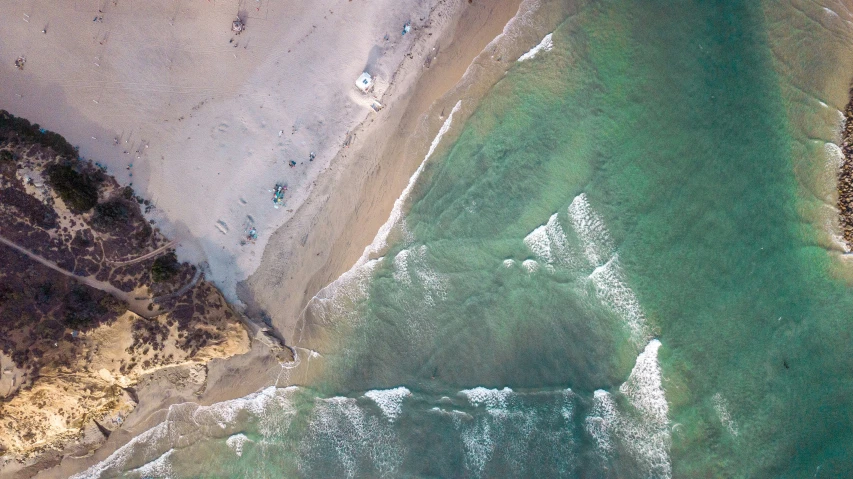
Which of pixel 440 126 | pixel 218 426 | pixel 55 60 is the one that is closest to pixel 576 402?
pixel 440 126

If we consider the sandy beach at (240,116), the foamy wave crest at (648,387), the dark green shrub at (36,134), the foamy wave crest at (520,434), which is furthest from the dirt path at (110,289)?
the foamy wave crest at (648,387)

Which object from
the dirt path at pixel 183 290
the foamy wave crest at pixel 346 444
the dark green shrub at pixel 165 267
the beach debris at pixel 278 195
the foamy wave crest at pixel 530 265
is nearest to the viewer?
the foamy wave crest at pixel 530 265

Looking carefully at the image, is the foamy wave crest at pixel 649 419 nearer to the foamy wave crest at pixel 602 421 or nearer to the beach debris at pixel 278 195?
the foamy wave crest at pixel 602 421

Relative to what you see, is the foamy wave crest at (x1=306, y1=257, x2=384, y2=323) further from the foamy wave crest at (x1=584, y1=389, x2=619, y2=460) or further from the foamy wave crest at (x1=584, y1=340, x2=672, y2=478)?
the foamy wave crest at (x1=584, y1=340, x2=672, y2=478)

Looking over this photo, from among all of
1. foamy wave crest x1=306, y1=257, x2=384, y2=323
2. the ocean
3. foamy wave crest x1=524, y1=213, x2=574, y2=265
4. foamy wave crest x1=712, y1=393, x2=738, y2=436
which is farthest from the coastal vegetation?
→ foamy wave crest x1=712, y1=393, x2=738, y2=436

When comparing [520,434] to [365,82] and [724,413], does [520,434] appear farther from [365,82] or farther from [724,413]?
[365,82]
